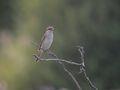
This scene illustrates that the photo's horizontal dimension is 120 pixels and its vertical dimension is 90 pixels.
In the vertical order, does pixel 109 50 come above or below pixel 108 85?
above

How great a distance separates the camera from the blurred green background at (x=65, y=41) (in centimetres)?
1305

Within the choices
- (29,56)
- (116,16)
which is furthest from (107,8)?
(29,56)

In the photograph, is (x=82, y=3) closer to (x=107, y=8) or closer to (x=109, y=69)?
(x=107, y=8)

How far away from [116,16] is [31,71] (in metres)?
3.19

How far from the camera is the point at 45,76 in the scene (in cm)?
1314

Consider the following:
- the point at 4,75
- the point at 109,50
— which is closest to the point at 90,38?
the point at 109,50

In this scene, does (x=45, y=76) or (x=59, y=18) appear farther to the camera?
(x=59, y=18)

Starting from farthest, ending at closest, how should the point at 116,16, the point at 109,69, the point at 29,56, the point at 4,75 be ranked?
1. the point at 116,16
2. the point at 109,69
3. the point at 29,56
4. the point at 4,75

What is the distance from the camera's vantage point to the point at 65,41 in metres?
14.0

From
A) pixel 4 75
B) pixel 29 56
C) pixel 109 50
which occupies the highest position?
pixel 109 50

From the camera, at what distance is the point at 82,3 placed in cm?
1495

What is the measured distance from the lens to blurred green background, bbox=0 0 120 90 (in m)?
13.0

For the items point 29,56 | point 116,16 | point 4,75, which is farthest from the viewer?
point 116,16

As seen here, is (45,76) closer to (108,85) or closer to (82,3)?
(108,85)
